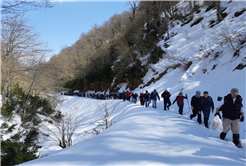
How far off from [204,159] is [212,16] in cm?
2453

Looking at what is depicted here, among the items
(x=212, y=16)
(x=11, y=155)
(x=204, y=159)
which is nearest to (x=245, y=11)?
(x=212, y=16)

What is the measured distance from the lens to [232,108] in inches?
177

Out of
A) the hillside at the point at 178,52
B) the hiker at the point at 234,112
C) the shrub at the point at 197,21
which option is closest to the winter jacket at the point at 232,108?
the hiker at the point at 234,112

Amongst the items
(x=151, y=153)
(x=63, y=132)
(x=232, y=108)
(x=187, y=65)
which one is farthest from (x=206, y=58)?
(x=151, y=153)

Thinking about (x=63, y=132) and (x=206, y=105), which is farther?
(x=63, y=132)

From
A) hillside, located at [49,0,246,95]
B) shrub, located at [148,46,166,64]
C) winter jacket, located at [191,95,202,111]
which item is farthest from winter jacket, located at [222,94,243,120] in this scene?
shrub, located at [148,46,166,64]

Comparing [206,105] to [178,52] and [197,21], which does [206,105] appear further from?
[197,21]

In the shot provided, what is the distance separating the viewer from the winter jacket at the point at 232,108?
14.6 feet

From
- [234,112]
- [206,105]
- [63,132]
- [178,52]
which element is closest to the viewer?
[234,112]

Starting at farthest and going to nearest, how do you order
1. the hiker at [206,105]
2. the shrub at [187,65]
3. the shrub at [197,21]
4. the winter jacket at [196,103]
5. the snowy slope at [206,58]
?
the shrub at [197,21] < the shrub at [187,65] < the snowy slope at [206,58] < the winter jacket at [196,103] < the hiker at [206,105]

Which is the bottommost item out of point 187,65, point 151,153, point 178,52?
point 151,153

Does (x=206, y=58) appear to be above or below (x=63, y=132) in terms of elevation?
above

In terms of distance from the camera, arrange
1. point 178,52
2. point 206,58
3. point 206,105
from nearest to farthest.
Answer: point 206,105 < point 206,58 < point 178,52

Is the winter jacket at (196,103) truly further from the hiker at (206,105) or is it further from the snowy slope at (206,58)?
the snowy slope at (206,58)
